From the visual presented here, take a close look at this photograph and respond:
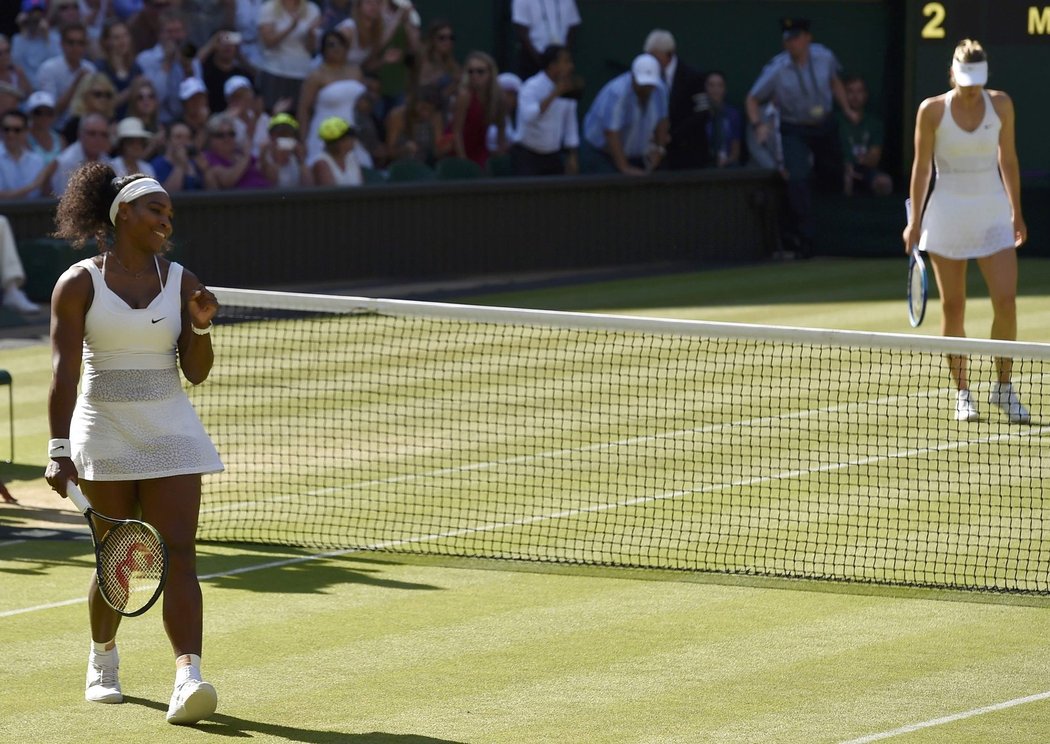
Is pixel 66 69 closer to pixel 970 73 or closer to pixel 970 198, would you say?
pixel 970 198

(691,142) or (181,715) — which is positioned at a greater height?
(691,142)

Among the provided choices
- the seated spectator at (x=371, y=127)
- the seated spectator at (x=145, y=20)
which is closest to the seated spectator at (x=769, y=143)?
the seated spectator at (x=371, y=127)

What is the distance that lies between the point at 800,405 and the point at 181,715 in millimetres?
6600

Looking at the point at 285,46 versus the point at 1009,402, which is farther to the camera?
the point at 285,46

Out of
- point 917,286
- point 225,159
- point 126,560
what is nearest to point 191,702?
point 126,560

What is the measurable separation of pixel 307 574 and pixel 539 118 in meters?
13.2

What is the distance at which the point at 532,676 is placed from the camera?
6.55 metres

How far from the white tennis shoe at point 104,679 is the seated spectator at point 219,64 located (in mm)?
13347

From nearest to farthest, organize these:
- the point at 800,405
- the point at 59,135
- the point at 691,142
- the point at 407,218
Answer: the point at 800,405, the point at 59,135, the point at 407,218, the point at 691,142

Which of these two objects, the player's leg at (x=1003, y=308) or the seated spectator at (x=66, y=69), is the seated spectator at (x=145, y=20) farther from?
the player's leg at (x=1003, y=308)

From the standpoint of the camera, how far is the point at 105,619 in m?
6.20

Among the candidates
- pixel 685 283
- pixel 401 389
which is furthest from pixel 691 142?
pixel 401 389

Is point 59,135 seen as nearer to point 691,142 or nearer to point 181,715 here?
point 691,142

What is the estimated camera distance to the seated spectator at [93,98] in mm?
17812
